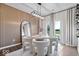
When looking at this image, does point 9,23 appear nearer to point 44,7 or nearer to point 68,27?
point 44,7

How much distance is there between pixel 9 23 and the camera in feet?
7.25

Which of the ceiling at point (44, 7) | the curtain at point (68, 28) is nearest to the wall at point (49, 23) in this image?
the ceiling at point (44, 7)

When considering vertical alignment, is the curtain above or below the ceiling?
below

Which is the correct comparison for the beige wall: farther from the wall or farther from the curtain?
the curtain

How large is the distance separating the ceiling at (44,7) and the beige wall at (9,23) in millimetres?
99

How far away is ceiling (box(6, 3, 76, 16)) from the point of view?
224cm

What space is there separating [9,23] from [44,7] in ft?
2.85

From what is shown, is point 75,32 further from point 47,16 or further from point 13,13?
point 13,13

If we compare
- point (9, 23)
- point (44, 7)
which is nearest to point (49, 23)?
point (44, 7)

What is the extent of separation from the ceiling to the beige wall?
0.32 ft

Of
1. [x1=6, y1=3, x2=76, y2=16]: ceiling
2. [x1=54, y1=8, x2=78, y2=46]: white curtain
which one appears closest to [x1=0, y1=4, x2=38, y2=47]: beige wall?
[x1=6, y1=3, x2=76, y2=16]: ceiling

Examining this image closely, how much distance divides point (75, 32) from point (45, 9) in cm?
86

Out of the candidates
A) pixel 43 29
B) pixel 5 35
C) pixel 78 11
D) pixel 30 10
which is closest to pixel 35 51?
pixel 43 29

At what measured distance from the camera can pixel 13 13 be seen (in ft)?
7.36
